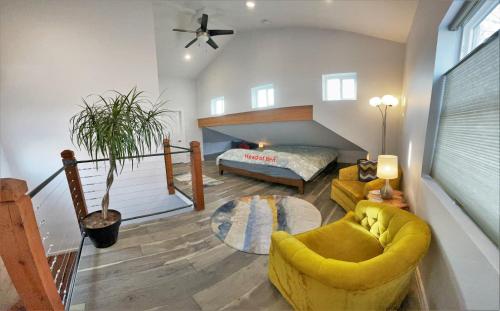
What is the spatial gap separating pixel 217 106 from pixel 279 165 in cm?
389

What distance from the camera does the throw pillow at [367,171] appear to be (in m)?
2.99

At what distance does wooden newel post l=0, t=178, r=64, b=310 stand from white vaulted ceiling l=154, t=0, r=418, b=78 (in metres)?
3.90

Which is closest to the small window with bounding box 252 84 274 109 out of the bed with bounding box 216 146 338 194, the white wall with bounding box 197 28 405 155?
the white wall with bounding box 197 28 405 155

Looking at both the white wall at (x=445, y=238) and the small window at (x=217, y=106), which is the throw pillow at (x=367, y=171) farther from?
the small window at (x=217, y=106)

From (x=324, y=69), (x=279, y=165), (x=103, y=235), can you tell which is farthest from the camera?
(x=324, y=69)

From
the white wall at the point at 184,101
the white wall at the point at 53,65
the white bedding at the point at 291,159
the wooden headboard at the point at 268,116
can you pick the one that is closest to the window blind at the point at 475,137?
the white bedding at the point at 291,159

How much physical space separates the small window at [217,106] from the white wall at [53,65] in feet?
10.5

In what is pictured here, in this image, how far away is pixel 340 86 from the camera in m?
4.24

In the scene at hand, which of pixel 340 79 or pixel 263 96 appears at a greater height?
pixel 340 79

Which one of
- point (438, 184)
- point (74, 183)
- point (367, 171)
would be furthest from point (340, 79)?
point (74, 183)

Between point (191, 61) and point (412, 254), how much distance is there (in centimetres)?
683

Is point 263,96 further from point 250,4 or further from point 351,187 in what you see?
point 351,187

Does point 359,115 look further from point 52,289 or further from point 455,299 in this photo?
point 52,289

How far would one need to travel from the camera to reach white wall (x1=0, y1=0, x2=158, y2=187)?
2914mm
